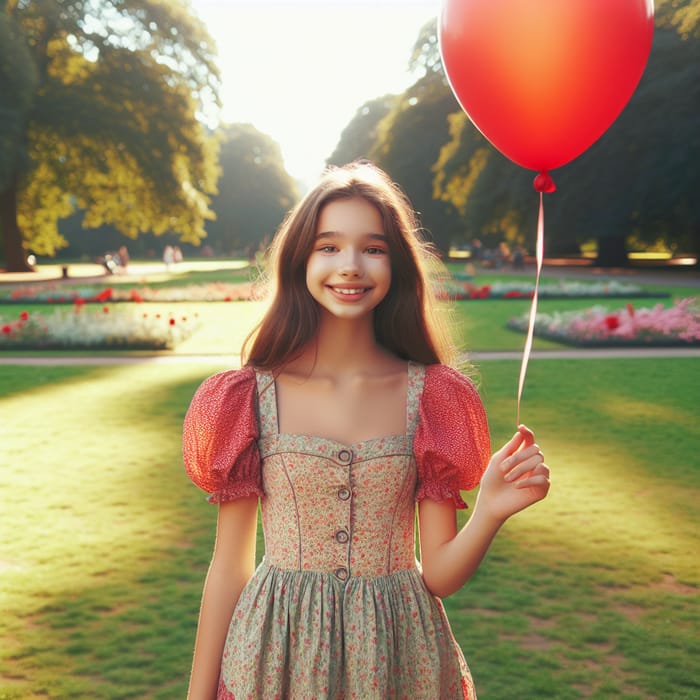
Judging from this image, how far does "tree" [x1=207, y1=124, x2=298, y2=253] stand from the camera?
7225 centimetres

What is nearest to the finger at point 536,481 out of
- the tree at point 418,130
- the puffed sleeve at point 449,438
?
the puffed sleeve at point 449,438

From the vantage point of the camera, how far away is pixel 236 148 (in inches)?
2899

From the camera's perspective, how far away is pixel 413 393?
2.05 metres

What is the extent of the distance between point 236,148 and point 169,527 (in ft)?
232

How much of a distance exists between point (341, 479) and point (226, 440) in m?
0.26

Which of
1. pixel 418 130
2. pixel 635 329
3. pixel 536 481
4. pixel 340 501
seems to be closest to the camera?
pixel 536 481

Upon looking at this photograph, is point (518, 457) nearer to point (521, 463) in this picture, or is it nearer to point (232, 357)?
point (521, 463)

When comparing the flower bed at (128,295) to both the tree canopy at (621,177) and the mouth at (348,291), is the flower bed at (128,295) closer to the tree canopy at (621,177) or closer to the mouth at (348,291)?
the tree canopy at (621,177)

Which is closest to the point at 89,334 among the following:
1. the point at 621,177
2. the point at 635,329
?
the point at 635,329

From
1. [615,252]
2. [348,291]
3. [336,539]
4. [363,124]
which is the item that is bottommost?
[615,252]

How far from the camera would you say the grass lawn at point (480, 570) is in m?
3.66

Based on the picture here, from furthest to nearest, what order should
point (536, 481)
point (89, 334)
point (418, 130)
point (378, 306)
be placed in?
1. point (418, 130)
2. point (89, 334)
3. point (378, 306)
4. point (536, 481)

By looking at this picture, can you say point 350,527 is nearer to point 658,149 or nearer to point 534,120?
point 534,120

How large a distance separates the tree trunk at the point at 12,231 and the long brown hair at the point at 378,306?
30.7 metres
